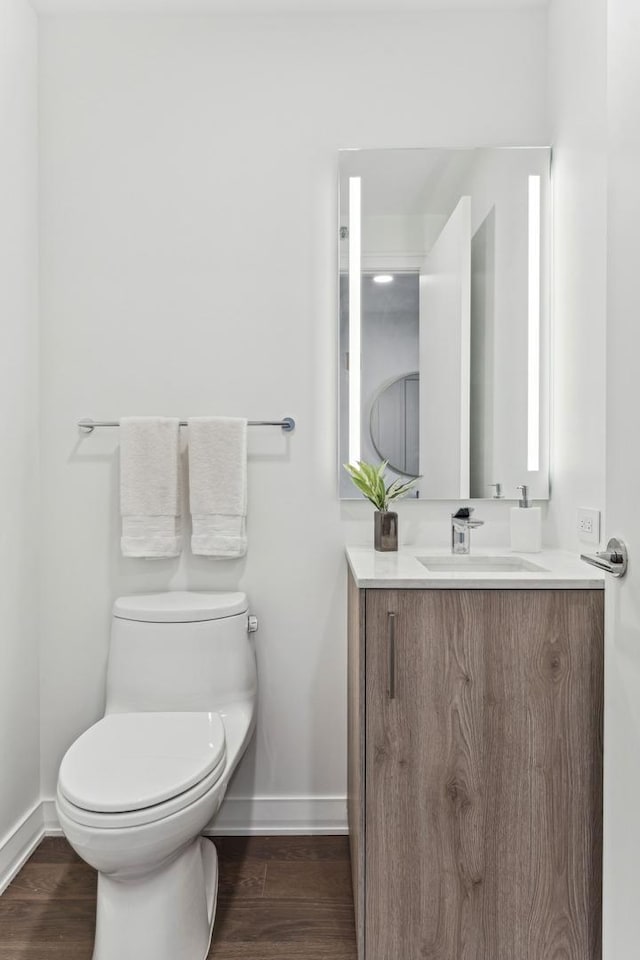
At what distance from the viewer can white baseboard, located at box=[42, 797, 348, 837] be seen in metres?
1.95

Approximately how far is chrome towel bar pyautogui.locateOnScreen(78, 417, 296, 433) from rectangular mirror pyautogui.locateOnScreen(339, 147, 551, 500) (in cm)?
16

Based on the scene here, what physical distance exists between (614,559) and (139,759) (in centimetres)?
107

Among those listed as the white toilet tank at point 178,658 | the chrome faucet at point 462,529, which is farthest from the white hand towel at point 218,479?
the chrome faucet at point 462,529

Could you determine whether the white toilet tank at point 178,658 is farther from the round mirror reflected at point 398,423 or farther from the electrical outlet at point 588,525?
the electrical outlet at point 588,525

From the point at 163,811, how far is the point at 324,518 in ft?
3.07

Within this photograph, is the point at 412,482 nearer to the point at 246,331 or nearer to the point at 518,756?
the point at 246,331

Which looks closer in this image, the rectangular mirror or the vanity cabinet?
the vanity cabinet

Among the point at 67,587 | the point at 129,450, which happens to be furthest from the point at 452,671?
the point at 67,587

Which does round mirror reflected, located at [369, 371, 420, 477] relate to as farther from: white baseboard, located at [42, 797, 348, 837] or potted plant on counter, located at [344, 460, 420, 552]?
white baseboard, located at [42, 797, 348, 837]

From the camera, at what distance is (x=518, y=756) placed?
1364mm

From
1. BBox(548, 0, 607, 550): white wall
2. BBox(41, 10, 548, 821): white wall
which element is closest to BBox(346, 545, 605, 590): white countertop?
BBox(548, 0, 607, 550): white wall

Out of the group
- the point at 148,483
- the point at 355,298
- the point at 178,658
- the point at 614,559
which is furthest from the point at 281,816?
the point at 355,298

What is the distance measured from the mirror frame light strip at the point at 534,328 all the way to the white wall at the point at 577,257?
0.05 metres

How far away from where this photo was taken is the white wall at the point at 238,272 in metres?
1.92
